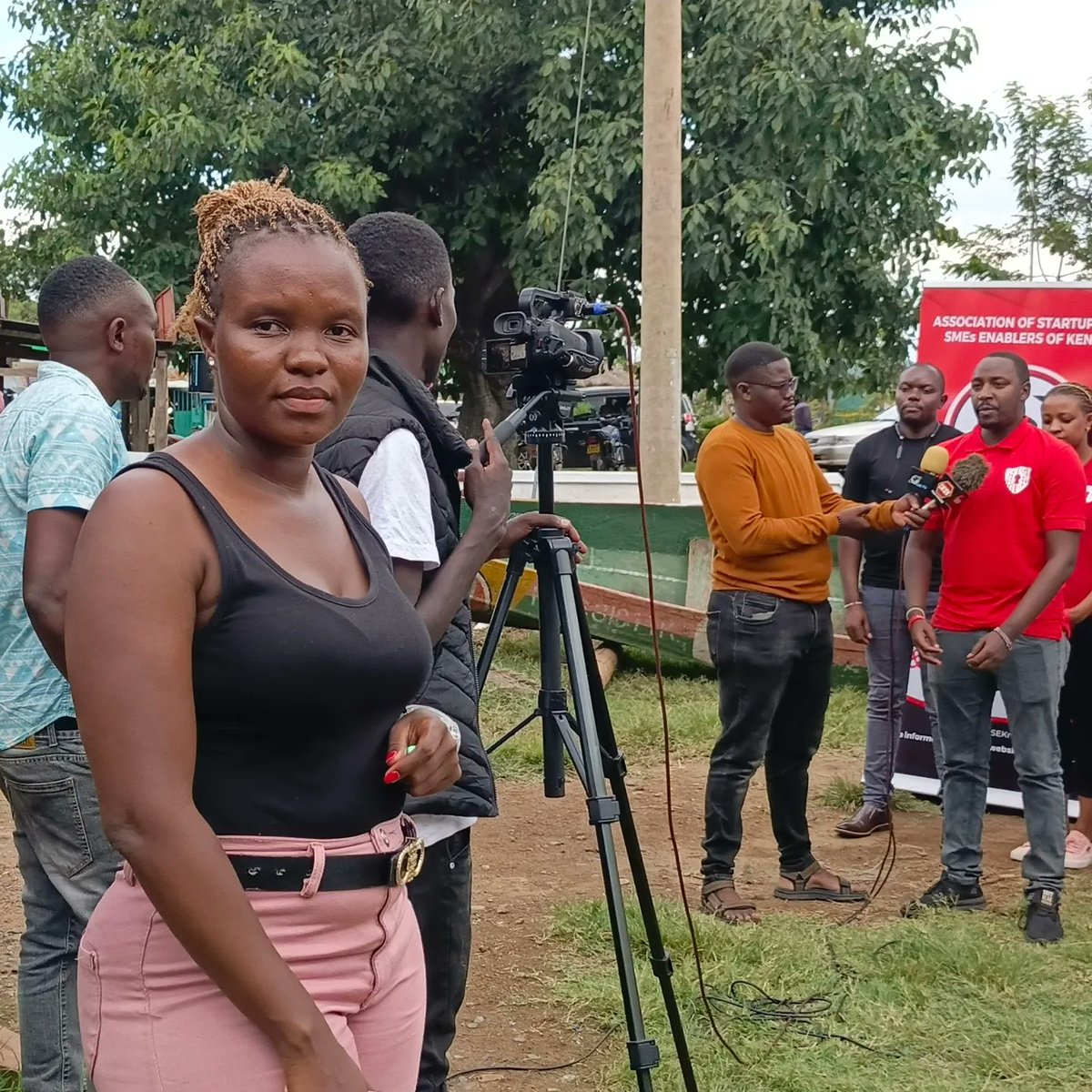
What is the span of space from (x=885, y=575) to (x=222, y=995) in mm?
5016

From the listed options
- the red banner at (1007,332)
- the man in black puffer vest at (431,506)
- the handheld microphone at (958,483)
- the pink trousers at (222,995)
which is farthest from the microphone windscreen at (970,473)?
the pink trousers at (222,995)

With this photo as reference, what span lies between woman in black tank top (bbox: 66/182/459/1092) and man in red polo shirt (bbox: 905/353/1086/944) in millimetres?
3543

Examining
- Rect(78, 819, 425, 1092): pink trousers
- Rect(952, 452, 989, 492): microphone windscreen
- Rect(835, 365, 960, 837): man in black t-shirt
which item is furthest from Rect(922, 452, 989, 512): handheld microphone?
Rect(78, 819, 425, 1092): pink trousers

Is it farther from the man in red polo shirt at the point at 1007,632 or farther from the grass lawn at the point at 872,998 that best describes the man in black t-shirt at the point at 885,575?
the grass lawn at the point at 872,998

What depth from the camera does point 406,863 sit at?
1.64 meters

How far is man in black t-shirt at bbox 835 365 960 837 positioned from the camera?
602 cm

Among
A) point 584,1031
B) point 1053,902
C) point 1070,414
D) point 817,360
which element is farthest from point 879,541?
point 817,360

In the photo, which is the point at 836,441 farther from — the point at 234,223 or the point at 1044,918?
the point at 234,223

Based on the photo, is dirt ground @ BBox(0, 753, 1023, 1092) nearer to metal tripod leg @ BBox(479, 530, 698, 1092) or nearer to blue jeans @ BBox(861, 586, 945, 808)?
blue jeans @ BBox(861, 586, 945, 808)

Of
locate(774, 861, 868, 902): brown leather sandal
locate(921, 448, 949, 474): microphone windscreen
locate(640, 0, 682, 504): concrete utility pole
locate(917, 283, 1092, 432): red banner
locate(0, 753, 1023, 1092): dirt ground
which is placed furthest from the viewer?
locate(640, 0, 682, 504): concrete utility pole

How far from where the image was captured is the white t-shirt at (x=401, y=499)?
223 cm

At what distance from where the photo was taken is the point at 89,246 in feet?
52.2

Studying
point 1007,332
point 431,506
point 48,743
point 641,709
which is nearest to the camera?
point 431,506

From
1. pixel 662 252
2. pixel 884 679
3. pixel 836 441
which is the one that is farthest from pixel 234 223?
pixel 836 441
